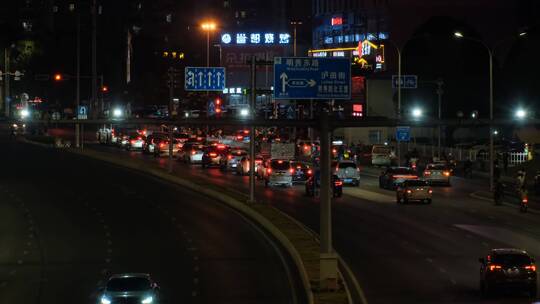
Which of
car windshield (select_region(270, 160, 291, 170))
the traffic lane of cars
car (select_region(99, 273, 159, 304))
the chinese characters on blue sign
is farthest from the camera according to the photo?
the chinese characters on blue sign

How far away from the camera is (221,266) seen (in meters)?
33.7

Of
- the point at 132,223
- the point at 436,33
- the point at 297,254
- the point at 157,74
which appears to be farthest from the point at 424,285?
the point at 157,74

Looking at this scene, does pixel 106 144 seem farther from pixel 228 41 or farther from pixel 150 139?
pixel 228 41

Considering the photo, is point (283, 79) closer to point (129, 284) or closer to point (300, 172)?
point (129, 284)

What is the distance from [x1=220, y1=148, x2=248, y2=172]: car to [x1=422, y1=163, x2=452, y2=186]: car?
48.9ft

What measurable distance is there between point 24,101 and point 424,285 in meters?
53.7

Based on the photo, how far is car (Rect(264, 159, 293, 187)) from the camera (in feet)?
206

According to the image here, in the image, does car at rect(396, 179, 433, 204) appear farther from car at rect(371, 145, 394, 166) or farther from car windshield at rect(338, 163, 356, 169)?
car at rect(371, 145, 394, 166)

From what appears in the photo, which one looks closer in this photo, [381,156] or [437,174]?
[437,174]

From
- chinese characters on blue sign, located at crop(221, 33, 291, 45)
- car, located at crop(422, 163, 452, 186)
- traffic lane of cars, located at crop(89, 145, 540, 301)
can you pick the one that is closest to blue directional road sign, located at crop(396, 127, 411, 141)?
car, located at crop(422, 163, 452, 186)

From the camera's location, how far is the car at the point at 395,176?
198ft

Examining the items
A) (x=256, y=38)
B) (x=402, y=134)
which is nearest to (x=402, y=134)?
(x=402, y=134)

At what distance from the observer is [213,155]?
77.9 m

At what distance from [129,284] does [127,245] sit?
1343cm
